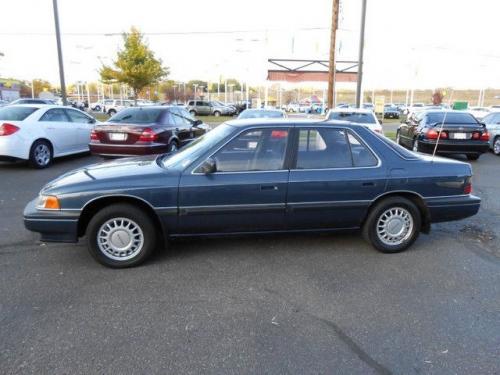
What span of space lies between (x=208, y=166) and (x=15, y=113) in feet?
24.6

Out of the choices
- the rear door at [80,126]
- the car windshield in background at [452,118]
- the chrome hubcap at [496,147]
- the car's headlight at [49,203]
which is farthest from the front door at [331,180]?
the chrome hubcap at [496,147]

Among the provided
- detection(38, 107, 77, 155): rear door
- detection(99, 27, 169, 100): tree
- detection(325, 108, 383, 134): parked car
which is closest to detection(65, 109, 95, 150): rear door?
detection(38, 107, 77, 155): rear door

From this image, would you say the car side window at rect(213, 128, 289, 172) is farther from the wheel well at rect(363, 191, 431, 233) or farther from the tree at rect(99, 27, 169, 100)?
the tree at rect(99, 27, 169, 100)

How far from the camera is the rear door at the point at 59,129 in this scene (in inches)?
372

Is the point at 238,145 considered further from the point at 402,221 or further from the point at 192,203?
the point at 402,221

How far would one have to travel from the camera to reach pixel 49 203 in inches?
150

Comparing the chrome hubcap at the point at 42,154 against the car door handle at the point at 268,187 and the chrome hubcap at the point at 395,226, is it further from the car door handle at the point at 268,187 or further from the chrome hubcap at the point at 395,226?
the chrome hubcap at the point at 395,226

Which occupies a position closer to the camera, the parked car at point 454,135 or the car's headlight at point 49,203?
the car's headlight at point 49,203

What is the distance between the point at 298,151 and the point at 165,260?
71.6 inches

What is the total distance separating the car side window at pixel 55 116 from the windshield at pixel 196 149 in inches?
254

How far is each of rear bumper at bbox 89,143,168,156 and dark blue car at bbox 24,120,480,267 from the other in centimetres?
433

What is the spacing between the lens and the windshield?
13.4ft

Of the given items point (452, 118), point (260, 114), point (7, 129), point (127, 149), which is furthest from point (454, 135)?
point (7, 129)

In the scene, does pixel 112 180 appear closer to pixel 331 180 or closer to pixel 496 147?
pixel 331 180
